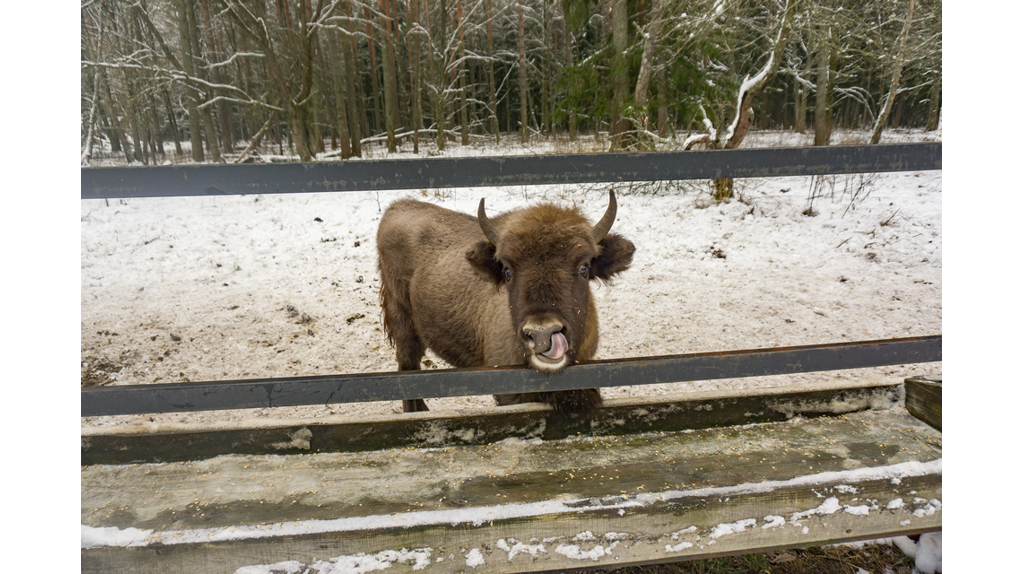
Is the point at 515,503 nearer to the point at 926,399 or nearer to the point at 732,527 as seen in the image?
the point at 732,527

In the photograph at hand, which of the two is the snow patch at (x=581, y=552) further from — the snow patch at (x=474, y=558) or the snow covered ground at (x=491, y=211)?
the snow covered ground at (x=491, y=211)

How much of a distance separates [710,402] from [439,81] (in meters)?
15.7

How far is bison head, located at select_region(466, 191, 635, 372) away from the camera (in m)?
2.06

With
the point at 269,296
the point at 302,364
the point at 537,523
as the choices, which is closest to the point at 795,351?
the point at 537,523

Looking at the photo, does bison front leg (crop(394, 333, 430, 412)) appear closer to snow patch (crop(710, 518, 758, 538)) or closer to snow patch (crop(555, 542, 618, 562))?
snow patch (crop(555, 542, 618, 562))

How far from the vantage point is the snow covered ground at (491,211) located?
A: 5.06 meters

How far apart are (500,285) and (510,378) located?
3.69 feet

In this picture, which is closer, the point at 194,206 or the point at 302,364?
the point at 302,364

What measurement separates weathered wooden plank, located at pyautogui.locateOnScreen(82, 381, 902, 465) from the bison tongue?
0.44 metres

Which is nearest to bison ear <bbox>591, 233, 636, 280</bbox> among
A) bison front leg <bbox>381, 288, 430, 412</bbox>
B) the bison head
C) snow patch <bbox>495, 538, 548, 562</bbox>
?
the bison head

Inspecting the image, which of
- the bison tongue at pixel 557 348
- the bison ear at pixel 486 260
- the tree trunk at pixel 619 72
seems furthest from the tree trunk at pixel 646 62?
the bison tongue at pixel 557 348

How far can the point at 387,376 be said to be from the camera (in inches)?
73.9

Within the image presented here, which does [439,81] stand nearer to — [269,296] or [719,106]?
[719,106]

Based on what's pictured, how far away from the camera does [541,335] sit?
202cm
